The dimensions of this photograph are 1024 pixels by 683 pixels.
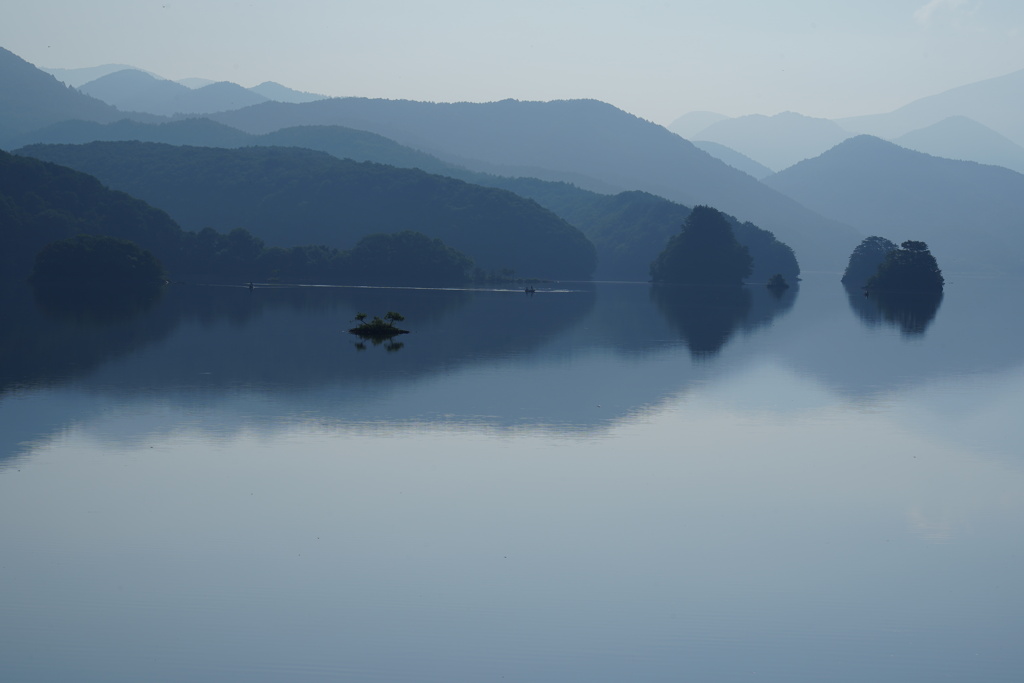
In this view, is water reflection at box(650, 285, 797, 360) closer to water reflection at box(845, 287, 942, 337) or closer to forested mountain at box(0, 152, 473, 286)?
water reflection at box(845, 287, 942, 337)

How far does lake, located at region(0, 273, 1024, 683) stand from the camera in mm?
13789

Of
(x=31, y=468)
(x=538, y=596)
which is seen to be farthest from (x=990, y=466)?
(x=31, y=468)

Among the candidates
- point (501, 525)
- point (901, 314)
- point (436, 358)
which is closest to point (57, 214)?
point (901, 314)

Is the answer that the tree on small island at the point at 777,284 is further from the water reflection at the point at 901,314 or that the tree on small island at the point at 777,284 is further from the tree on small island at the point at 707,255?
the water reflection at the point at 901,314

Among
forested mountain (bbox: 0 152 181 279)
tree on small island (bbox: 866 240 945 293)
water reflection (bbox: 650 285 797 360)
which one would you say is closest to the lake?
water reflection (bbox: 650 285 797 360)

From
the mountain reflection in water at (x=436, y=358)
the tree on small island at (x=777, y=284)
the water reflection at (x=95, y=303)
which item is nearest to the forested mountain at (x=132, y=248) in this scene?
the water reflection at (x=95, y=303)

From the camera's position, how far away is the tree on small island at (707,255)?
177375 millimetres

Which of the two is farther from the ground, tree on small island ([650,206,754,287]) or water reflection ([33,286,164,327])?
tree on small island ([650,206,754,287])

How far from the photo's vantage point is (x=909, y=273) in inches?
6196

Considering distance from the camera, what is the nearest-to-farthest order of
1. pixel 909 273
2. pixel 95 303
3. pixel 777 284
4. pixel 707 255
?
pixel 95 303
pixel 909 273
pixel 777 284
pixel 707 255

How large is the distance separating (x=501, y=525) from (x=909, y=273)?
153 metres

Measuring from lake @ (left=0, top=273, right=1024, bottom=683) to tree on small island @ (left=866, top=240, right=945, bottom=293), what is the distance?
122 meters

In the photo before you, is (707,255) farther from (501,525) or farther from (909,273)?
(501,525)

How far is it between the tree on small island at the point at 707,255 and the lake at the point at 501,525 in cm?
13516
